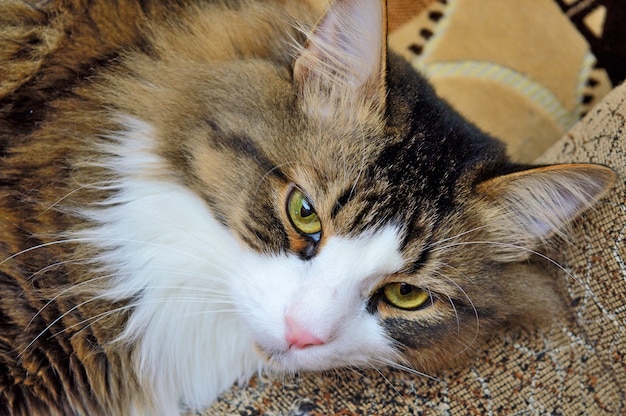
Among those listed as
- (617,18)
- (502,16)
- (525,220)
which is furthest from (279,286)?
(617,18)

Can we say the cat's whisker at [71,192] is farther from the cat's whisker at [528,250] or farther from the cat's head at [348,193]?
the cat's whisker at [528,250]

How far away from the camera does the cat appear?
1.08m

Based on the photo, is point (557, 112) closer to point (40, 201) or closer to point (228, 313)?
point (228, 313)

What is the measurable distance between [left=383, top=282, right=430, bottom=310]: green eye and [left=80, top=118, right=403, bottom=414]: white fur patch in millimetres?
Answer: 53

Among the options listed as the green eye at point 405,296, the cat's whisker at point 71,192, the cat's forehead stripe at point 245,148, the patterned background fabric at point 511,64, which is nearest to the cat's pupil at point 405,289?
the green eye at point 405,296

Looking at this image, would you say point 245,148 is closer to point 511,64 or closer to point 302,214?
point 302,214

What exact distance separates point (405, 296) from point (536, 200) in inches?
12.8

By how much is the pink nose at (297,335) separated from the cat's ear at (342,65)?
402 millimetres

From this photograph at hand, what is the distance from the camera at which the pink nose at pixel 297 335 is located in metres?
1.01

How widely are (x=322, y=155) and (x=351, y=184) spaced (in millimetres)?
82

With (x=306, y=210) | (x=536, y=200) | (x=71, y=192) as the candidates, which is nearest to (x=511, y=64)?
(x=536, y=200)

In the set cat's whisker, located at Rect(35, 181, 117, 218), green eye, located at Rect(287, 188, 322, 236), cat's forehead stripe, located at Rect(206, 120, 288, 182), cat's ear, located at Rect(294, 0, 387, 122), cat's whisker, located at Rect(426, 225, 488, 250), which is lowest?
cat's whisker, located at Rect(426, 225, 488, 250)

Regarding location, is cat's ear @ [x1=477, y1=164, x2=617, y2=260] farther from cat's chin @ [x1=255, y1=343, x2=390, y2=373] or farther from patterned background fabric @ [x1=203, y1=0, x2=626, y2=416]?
cat's chin @ [x1=255, y1=343, x2=390, y2=373]

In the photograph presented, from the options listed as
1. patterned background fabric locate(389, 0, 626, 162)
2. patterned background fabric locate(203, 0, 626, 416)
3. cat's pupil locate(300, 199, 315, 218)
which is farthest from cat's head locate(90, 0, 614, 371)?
patterned background fabric locate(389, 0, 626, 162)
